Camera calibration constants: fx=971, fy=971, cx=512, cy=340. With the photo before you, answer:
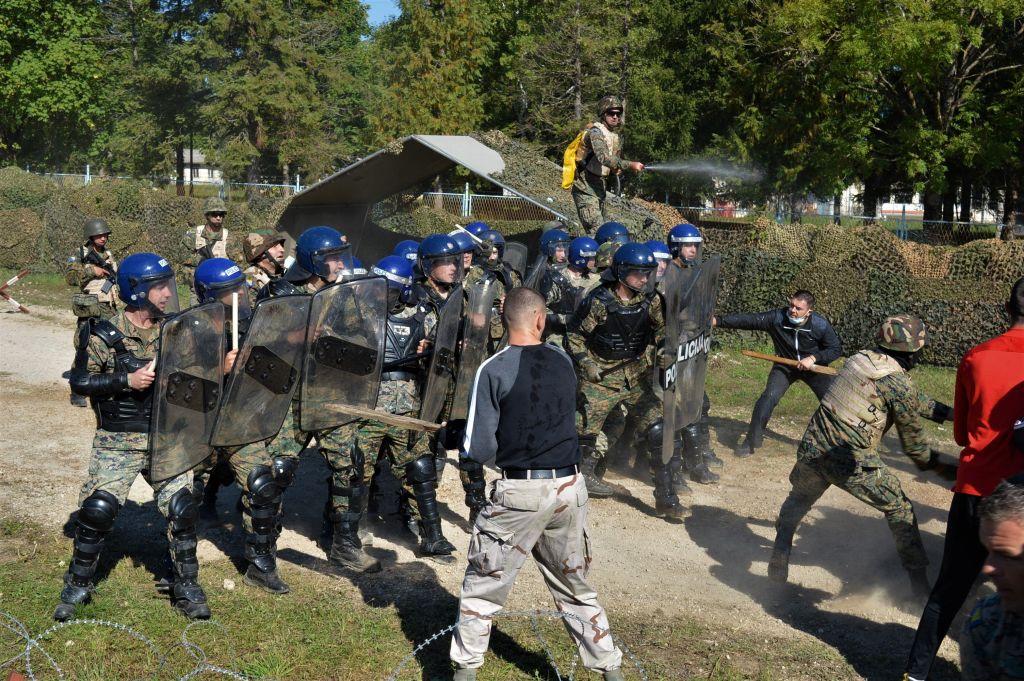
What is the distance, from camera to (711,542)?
6.94 metres

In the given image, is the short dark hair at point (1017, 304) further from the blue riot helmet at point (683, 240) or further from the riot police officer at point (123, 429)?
the riot police officer at point (123, 429)

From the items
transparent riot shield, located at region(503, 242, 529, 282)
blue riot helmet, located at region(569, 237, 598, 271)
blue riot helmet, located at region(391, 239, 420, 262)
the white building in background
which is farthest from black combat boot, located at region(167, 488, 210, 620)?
the white building in background

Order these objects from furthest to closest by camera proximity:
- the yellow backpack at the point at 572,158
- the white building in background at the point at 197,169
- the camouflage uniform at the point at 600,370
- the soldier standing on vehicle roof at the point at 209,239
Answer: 1. the white building in background at the point at 197,169
2. the soldier standing on vehicle roof at the point at 209,239
3. the yellow backpack at the point at 572,158
4. the camouflage uniform at the point at 600,370

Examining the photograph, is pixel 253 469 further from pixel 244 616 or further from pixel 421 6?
pixel 421 6

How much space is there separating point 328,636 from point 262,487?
945 millimetres

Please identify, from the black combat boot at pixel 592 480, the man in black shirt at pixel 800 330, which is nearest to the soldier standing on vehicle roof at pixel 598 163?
the man in black shirt at pixel 800 330

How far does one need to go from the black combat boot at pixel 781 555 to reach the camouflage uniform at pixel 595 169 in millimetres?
5067

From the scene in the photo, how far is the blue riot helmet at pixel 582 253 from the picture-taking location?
8.37 metres

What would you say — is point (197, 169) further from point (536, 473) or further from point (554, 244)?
point (536, 473)

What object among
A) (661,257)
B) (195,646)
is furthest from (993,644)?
(661,257)

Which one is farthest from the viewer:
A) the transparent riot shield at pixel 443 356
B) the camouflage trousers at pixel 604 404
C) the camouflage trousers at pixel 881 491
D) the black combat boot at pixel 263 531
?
the camouflage trousers at pixel 604 404

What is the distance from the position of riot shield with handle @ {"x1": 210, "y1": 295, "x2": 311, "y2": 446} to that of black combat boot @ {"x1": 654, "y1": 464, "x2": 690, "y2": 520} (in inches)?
116

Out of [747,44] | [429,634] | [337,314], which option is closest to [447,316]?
[337,314]

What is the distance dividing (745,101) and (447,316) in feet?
64.5
